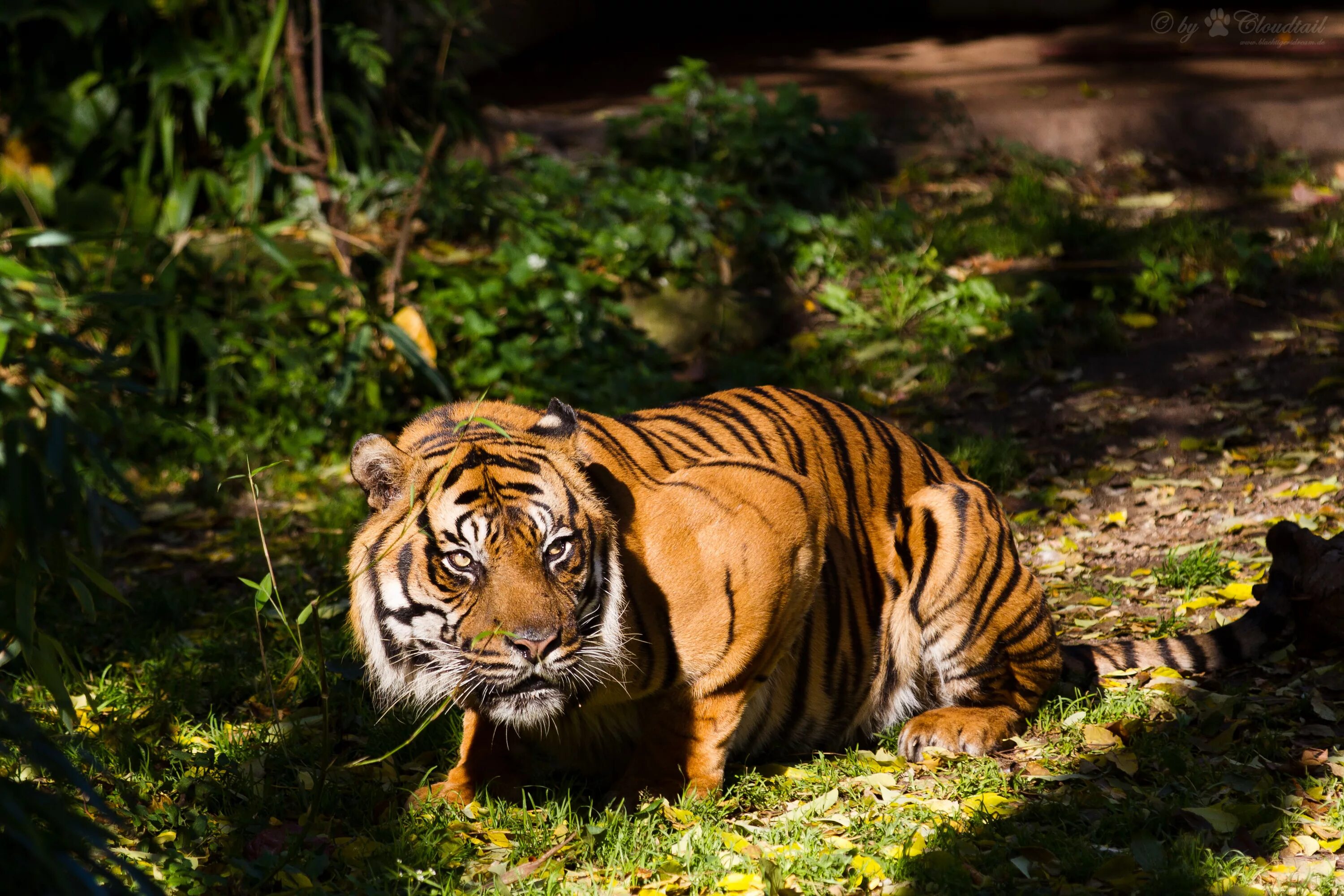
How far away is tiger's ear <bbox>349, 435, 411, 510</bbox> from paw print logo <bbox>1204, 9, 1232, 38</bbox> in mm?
10780

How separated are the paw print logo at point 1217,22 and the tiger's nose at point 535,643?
1088 centimetres

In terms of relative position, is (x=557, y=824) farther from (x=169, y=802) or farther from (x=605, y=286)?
(x=605, y=286)

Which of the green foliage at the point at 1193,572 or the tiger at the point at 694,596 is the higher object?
the tiger at the point at 694,596

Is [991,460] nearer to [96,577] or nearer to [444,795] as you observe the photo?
[444,795]

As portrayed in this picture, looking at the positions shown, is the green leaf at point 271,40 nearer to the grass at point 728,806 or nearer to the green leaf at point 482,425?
the grass at point 728,806

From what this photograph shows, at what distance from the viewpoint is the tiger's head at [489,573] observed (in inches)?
101

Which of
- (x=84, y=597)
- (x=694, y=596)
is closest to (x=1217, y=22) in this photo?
(x=694, y=596)

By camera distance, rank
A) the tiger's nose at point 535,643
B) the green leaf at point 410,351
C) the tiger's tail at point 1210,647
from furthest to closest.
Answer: the green leaf at point 410,351, the tiger's tail at point 1210,647, the tiger's nose at point 535,643

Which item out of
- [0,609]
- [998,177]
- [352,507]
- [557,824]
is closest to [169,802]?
[0,609]

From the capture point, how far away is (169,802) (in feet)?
9.91

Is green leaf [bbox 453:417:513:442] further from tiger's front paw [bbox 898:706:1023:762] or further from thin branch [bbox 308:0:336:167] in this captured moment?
thin branch [bbox 308:0:336:167]

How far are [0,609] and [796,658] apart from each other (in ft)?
6.26

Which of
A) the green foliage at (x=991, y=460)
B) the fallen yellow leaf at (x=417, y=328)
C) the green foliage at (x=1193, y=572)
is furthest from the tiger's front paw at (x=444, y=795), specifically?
the fallen yellow leaf at (x=417, y=328)

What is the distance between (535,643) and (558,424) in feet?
1.82
